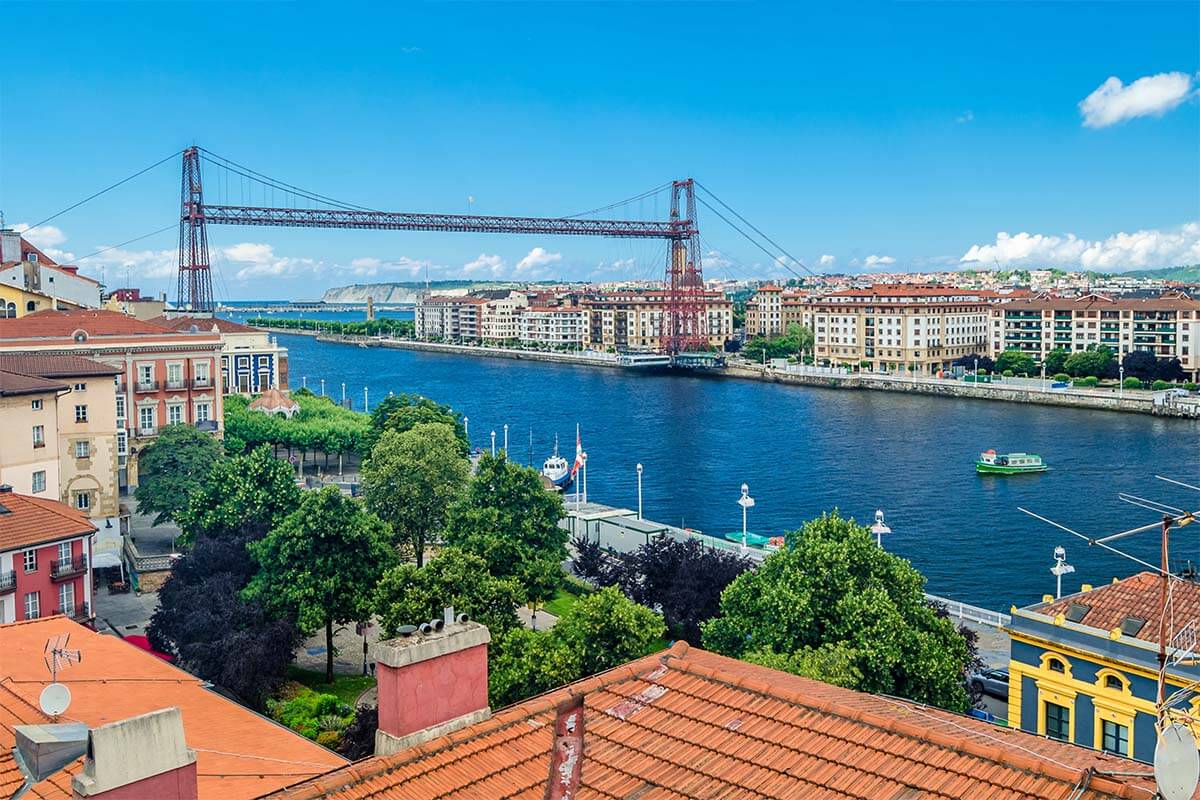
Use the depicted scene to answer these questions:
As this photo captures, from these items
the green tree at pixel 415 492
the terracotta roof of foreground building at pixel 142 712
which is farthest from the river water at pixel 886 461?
the terracotta roof of foreground building at pixel 142 712

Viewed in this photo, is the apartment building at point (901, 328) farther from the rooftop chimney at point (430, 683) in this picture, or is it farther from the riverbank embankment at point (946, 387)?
the rooftop chimney at point (430, 683)

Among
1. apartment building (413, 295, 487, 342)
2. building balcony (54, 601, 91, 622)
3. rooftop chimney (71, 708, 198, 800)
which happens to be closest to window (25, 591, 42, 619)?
building balcony (54, 601, 91, 622)

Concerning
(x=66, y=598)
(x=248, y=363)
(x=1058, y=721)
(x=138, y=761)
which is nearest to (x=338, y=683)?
(x=66, y=598)

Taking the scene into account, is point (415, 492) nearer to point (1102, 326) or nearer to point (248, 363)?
point (248, 363)

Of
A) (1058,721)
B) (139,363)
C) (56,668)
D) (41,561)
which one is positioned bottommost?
(1058,721)

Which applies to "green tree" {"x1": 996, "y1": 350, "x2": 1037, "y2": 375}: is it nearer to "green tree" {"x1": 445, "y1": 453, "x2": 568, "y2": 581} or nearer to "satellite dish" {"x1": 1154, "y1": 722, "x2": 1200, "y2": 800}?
"green tree" {"x1": 445, "y1": 453, "x2": 568, "y2": 581}

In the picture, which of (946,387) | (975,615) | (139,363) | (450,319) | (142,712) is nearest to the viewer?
(142,712)
